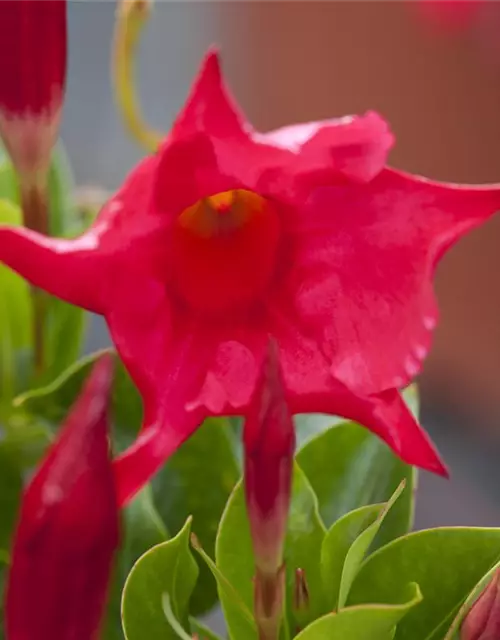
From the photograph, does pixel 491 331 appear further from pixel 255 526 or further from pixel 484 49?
pixel 255 526

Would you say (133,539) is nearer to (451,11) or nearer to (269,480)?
(269,480)

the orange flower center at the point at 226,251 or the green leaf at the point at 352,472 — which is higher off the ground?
the orange flower center at the point at 226,251

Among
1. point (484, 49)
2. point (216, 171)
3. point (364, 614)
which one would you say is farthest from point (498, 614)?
point (484, 49)

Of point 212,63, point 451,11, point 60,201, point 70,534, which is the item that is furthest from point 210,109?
point 451,11

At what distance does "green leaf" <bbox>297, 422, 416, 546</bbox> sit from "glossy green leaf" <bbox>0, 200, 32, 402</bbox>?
16 cm

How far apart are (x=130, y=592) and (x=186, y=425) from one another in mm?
73

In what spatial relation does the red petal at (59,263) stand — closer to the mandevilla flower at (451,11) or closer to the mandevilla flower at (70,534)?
the mandevilla flower at (70,534)

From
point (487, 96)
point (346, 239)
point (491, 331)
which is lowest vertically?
point (491, 331)

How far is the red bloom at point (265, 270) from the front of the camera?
26 centimetres

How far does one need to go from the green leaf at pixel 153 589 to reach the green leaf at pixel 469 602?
94 mm

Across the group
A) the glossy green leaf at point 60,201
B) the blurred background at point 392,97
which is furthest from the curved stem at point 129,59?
the blurred background at point 392,97

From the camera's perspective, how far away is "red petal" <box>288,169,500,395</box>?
0.29m

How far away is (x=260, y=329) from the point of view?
31 cm

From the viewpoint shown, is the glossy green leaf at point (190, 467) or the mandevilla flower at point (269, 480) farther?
the glossy green leaf at point (190, 467)
